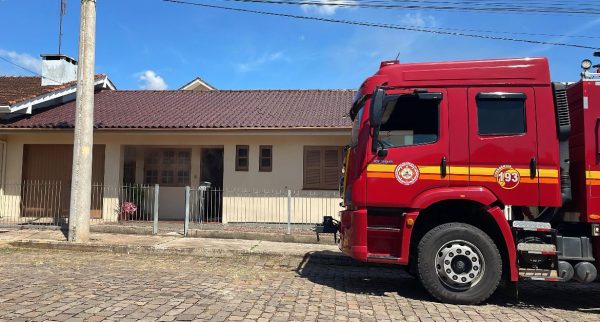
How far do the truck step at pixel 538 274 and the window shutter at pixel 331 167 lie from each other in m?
7.80

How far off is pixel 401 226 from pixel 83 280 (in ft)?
14.5

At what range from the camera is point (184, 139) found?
14.0m

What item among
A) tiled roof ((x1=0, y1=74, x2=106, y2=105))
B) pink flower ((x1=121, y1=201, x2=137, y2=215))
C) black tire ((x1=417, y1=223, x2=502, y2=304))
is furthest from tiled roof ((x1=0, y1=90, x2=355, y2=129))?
black tire ((x1=417, y1=223, x2=502, y2=304))

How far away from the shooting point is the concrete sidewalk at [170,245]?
9453 millimetres

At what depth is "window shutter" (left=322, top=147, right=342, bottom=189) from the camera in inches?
525

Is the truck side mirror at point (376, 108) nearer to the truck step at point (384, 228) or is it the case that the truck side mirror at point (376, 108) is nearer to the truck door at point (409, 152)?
the truck door at point (409, 152)

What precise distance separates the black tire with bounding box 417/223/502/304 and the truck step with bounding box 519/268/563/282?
0.32 m

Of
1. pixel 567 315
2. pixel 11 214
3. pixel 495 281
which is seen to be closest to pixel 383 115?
pixel 495 281

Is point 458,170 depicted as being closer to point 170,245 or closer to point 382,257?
point 382,257

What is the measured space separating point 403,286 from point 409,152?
2236 mm

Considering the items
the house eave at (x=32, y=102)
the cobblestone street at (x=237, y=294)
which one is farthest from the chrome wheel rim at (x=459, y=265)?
the house eave at (x=32, y=102)

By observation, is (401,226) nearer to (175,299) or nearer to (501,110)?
(501,110)

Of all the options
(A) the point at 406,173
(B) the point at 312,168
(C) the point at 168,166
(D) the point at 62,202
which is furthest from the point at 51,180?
(A) the point at 406,173

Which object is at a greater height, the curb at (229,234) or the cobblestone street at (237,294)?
the curb at (229,234)
